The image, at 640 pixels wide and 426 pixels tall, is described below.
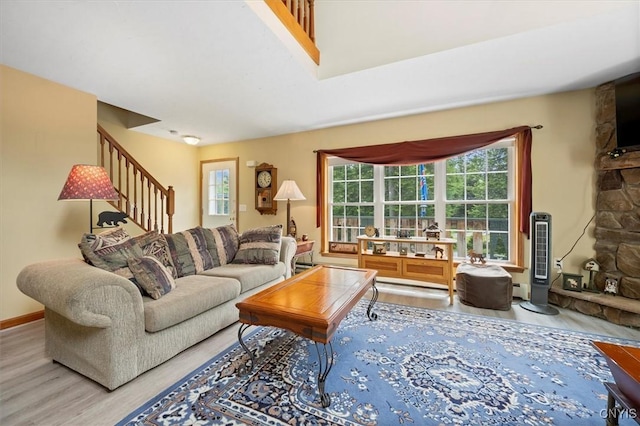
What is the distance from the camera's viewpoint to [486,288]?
2871 mm

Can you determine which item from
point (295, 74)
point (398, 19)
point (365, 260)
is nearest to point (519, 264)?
point (365, 260)

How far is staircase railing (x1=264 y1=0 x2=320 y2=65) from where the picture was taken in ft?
7.01

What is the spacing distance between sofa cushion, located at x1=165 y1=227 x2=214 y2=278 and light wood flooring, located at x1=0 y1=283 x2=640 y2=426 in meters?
0.74

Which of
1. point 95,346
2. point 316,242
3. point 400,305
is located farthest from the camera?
point 316,242

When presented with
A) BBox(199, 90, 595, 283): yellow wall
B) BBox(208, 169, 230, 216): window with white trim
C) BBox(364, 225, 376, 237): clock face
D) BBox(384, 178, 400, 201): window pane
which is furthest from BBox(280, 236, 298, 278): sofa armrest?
BBox(208, 169, 230, 216): window with white trim

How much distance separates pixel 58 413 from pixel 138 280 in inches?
31.1

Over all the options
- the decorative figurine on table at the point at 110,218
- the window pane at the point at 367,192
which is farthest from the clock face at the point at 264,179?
the decorative figurine on table at the point at 110,218

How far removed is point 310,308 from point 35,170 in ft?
10.5

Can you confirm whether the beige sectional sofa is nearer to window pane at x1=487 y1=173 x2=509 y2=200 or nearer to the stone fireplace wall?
window pane at x1=487 y1=173 x2=509 y2=200

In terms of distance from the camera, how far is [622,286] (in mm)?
2643

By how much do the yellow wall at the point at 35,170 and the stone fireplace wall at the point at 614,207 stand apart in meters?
5.81

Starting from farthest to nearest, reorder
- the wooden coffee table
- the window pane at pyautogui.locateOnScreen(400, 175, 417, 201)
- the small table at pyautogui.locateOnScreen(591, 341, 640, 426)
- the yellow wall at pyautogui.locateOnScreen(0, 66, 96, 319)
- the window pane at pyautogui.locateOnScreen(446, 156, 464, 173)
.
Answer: the window pane at pyautogui.locateOnScreen(400, 175, 417, 201) < the window pane at pyautogui.locateOnScreen(446, 156, 464, 173) < the yellow wall at pyautogui.locateOnScreen(0, 66, 96, 319) < the wooden coffee table < the small table at pyautogui.locateOnScreen(591, 341, 640, 426)

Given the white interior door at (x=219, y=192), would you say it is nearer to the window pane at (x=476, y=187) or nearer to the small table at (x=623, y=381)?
the window pane at (x=476, y=187)

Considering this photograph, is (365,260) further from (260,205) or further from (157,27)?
(157,27)
